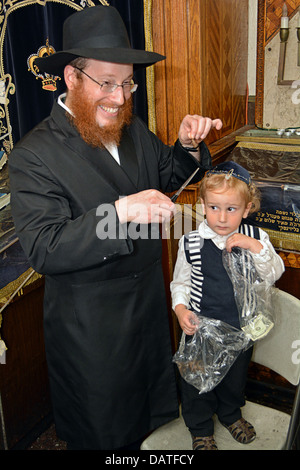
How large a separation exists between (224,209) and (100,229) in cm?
55

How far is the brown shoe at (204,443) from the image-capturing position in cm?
191

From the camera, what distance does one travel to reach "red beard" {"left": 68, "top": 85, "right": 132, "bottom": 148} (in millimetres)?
1903

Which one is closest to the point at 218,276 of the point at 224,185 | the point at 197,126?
the point at 224,185

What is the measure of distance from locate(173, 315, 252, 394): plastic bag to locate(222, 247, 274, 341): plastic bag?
6cm

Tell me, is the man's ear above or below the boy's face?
above

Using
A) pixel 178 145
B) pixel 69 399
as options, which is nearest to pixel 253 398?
pixel 69 399

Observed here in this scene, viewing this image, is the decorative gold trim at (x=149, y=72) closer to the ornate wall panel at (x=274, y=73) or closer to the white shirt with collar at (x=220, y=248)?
the ornate wall panel at (x=274, y=73)

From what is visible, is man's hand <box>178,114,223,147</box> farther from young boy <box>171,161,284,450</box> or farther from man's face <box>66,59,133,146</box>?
man's face <box>66,59,133,146</box>

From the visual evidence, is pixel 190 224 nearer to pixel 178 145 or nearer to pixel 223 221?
pixel 178 145

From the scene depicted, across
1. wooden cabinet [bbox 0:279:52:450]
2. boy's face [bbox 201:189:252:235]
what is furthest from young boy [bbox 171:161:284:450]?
wooden cabinet [bbox 0:279:52:450]

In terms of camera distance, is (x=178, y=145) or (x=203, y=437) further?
(x=178, y=145)

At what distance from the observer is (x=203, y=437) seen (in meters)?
1.94

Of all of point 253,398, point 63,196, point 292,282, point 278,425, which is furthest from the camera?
point 253,398

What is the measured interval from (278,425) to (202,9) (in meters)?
2.13
